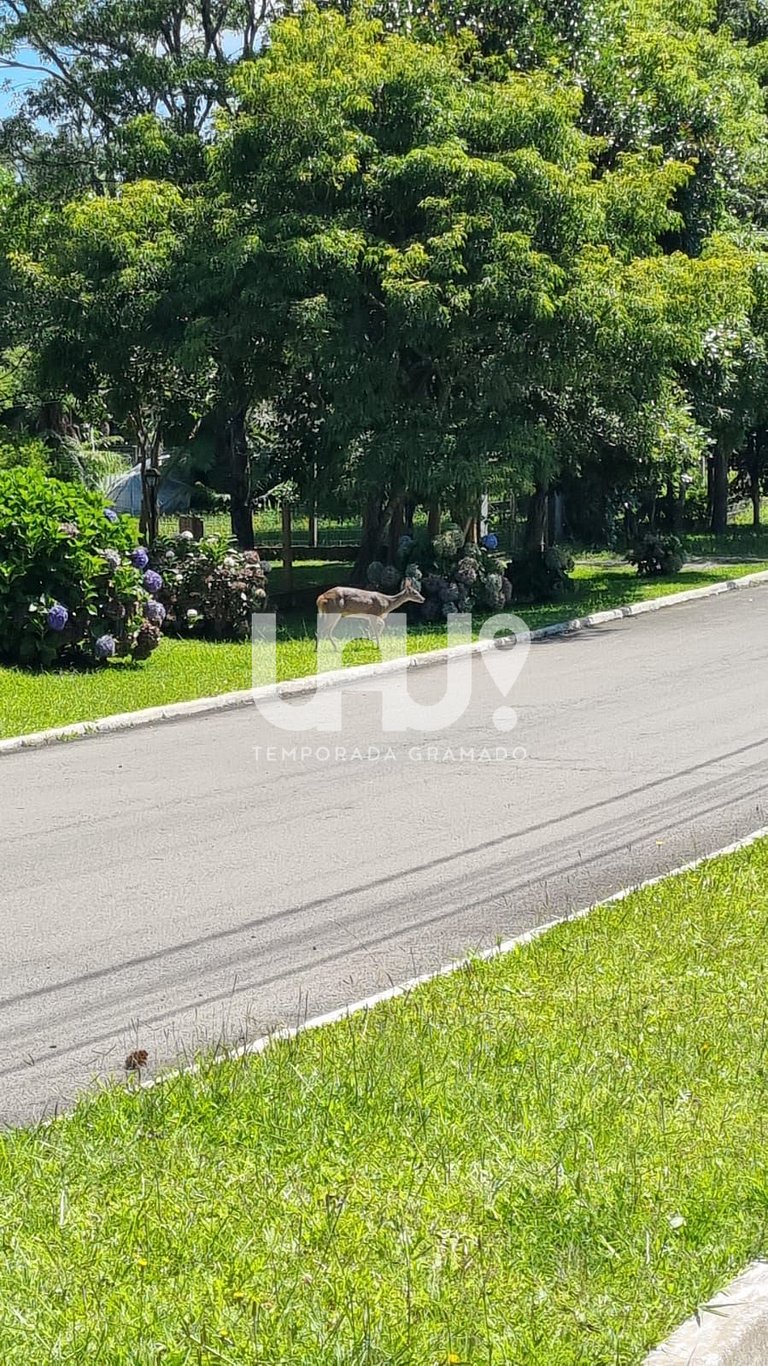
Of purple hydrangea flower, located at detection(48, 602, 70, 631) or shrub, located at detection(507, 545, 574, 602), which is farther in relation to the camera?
shrub, located at detection(507, 545, 574, 602)

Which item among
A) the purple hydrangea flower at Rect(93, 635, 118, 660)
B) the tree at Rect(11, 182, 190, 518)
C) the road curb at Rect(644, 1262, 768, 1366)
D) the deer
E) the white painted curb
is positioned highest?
the tree at Rect(11, 182, 190, 518)

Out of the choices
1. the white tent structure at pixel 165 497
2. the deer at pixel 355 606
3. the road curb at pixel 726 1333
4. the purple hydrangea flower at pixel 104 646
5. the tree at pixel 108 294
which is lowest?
the road curb at pixel 726 1333

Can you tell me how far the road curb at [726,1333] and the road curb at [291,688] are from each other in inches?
388

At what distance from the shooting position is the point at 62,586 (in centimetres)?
1670

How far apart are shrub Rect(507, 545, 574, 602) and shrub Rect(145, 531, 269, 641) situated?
5.35 metres

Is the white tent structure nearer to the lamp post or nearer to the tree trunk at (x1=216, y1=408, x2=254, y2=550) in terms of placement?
the tree trunk at (x1=216, y1=408, x2=254, y2=550)

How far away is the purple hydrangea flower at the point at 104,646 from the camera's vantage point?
1638 cm

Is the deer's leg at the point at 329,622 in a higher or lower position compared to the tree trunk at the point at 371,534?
lower

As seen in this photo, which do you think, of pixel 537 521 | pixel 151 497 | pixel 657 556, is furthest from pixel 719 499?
pixel 151 497

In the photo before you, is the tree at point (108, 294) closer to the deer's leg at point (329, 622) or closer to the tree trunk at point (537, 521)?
the deer's leg at point (329, 622)

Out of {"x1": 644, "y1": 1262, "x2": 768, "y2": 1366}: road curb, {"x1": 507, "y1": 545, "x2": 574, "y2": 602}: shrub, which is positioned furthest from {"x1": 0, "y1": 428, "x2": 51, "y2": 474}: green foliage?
{"x1": 644, "y1": 1262, "x2": 768, "y2": 1366}: road curb

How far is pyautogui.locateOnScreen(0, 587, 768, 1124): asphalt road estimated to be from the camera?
6.51 meters

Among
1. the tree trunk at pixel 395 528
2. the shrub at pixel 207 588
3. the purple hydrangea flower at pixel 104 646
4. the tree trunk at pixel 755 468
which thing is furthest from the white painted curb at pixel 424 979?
the tree trunk at pixel 755 468

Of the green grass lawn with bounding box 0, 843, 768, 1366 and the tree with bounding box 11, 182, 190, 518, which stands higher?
the tree with bounding box 11, 182, 190, 518
